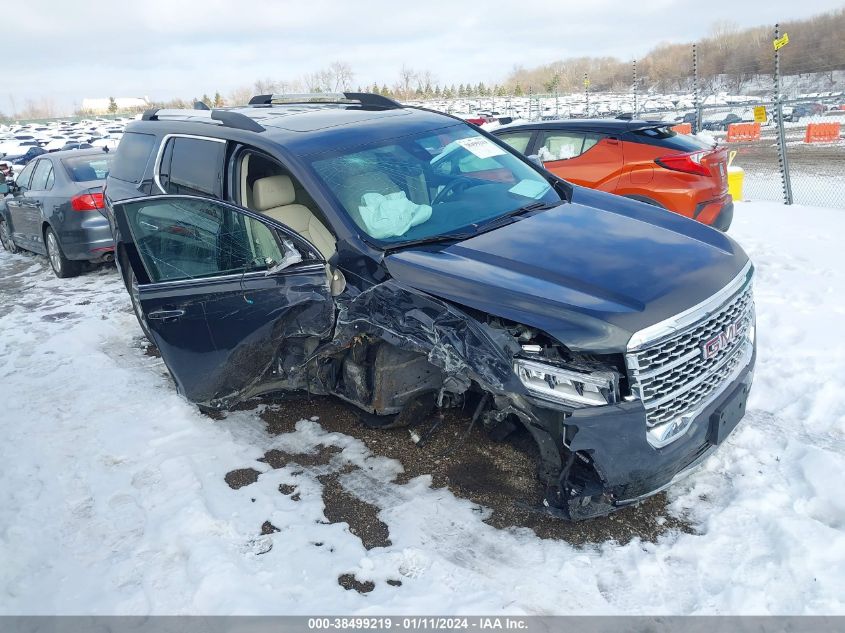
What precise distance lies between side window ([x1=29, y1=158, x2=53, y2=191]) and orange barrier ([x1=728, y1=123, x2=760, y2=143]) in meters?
20.4

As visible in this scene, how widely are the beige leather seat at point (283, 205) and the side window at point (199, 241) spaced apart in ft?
1.59

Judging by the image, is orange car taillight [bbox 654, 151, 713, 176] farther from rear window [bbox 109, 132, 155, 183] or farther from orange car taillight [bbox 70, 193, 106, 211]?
orange car taillight [bbox 70, 193, 106, 211]

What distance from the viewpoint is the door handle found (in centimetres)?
398

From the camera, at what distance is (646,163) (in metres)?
6.96

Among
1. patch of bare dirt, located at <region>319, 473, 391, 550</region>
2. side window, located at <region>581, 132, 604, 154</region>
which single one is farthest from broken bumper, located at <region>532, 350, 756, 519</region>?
side window, located at <region>581, 132, 604, 154</region>

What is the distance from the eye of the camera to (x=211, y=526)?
10.6 ft

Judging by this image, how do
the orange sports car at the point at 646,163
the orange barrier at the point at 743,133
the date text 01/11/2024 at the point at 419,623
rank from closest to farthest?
the date text 01/11/2024 at the point at 419,623
the orange sports car at the point at 646,163
the orange barrier at the point at 743,133

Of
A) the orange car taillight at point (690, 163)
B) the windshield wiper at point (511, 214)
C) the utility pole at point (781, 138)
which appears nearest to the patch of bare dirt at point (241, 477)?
the windshield wiper at point (511, 214)

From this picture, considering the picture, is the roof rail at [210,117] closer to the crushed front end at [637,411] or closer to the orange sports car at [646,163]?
the crushed front end at [637,411]

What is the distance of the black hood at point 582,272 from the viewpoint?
2689 mm

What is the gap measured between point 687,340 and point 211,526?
2.47 meters

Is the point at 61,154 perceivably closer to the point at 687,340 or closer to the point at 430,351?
the point at 430,351

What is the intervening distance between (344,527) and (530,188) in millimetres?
2424

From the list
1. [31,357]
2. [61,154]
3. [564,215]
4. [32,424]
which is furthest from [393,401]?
[61,154]
